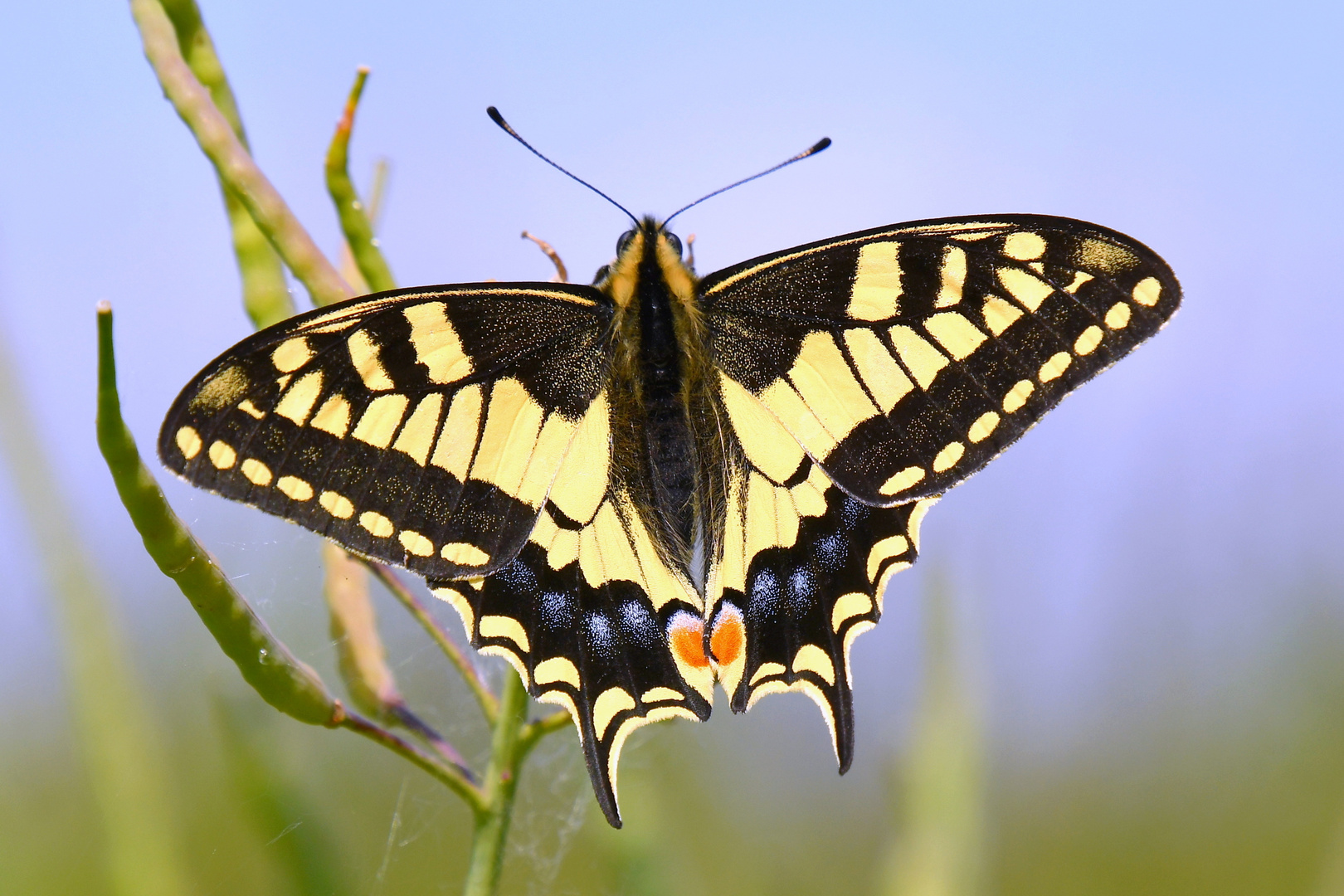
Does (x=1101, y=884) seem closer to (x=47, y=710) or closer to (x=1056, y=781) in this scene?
(x=1056, y=781)

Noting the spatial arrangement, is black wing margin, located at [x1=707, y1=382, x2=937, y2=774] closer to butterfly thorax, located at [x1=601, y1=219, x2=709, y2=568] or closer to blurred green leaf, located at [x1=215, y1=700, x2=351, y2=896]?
butterfly thorax, located at [x1=601, y1=219, x2=709, y2=568]

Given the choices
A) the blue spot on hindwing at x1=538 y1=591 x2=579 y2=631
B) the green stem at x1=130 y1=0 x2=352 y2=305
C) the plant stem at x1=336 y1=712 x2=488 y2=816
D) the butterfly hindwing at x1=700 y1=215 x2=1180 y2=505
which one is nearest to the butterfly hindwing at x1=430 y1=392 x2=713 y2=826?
the blue spot on hindwing at x1=538 y1=591 x2=579 y2=631

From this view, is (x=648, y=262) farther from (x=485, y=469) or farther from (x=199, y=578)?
(x=199, y=578)

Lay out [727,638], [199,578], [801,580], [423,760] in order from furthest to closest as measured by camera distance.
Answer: [801,580] → [727,638] → [423,760] → [199,578]

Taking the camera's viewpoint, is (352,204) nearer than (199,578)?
No

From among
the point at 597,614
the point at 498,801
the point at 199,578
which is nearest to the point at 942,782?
the point at 597,614

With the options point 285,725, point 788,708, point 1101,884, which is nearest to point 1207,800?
point 1101,884
